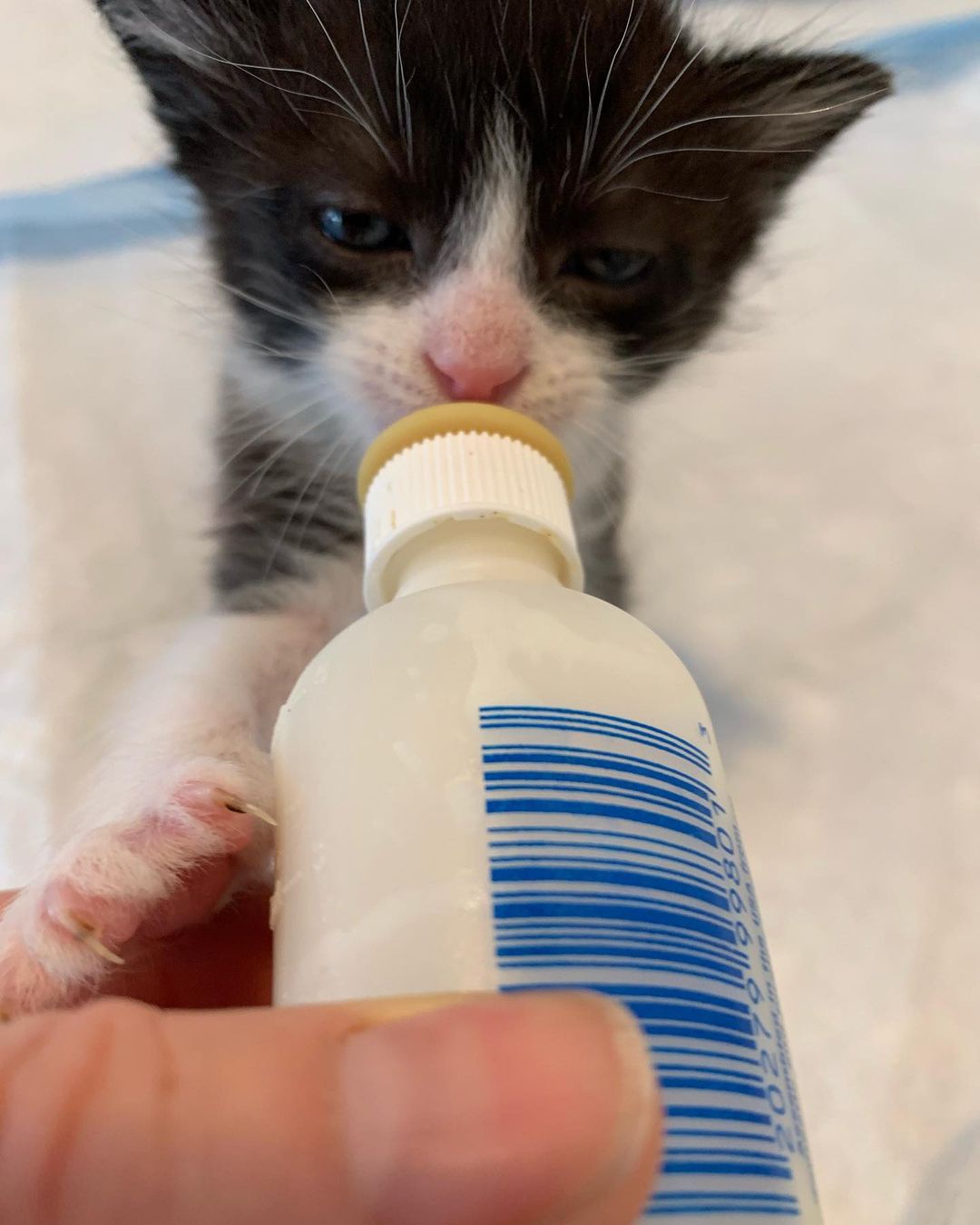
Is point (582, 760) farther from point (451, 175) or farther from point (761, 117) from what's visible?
point (761, 117)

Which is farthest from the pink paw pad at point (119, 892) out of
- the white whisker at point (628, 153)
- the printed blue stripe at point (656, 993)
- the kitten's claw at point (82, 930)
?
the white whisker at point (628, 153)

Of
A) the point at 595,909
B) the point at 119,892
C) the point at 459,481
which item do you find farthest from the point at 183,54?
the point at 595,909

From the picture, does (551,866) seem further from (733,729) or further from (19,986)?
(733,729)

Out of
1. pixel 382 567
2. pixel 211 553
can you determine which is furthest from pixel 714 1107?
pixel 211 553

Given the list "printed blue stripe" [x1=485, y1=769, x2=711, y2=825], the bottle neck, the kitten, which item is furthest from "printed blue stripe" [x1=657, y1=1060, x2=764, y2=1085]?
the kitten

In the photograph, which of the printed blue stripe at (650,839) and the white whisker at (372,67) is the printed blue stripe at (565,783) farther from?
the white whisker at (372,67)
